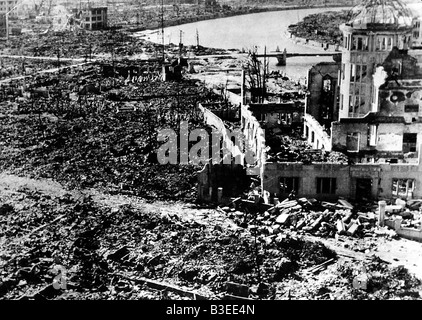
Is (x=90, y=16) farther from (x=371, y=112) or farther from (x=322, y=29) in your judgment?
(x=371, y=112)

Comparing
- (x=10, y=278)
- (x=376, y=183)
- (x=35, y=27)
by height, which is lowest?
(x=10, y=278)

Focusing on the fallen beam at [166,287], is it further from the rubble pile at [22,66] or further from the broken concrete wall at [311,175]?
the rubble pile at [22,66]

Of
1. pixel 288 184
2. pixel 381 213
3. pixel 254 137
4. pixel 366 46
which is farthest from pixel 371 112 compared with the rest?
pixel 381 213

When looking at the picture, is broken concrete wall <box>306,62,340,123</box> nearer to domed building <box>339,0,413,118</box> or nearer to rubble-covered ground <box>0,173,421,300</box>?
domed building <box>339,0,413,118</box>

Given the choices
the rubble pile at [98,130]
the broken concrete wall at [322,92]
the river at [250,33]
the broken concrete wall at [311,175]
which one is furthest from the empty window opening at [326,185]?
the river at [250,33]
